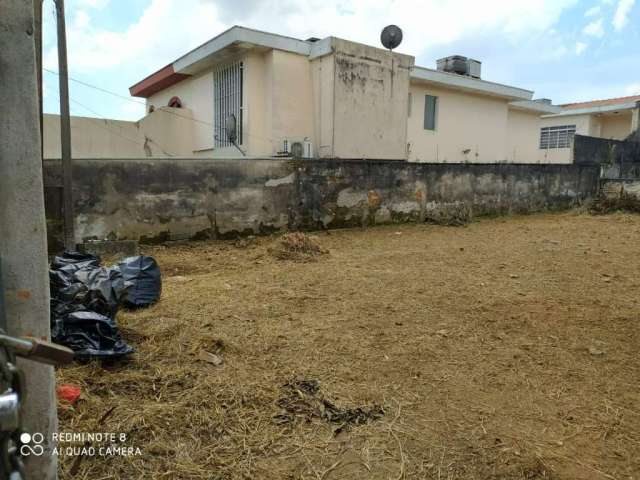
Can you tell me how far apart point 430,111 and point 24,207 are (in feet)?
41.7

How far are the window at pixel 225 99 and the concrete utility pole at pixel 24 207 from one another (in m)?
8.85

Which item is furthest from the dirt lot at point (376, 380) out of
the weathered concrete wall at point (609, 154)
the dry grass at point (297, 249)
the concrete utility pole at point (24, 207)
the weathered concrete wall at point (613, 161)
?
the weathered concrete wall at point (609, 154)

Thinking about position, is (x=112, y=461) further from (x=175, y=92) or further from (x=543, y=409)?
(x=175, y=92)

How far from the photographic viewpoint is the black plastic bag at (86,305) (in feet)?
8.32

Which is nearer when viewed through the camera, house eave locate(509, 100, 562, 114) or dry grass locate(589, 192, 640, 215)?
dry grass locate(589, 192, 640, 215)

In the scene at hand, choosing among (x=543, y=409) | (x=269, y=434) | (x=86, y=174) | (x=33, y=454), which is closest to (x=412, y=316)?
(x=543, y=409)

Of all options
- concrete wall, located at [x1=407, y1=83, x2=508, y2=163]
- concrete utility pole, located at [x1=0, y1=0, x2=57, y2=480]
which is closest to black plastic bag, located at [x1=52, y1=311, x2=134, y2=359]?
concrete utility pole, located at [x1=0, y1=0, x2=57, y2=480]

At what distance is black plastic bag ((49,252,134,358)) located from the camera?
8.32 ft

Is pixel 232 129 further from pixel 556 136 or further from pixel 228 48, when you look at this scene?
pixel 556 136

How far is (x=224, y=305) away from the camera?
12.6ft

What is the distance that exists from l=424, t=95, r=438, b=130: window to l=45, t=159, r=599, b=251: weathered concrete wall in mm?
2771

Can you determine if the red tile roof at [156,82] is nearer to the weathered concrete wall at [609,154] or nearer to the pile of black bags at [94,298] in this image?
the pile of black bags at [94,298]

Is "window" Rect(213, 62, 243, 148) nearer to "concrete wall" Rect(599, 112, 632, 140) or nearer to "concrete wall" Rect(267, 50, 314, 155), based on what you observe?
"concrete wall" Rect(267, 50, 314, 155)

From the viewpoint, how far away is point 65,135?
5.20 meters
